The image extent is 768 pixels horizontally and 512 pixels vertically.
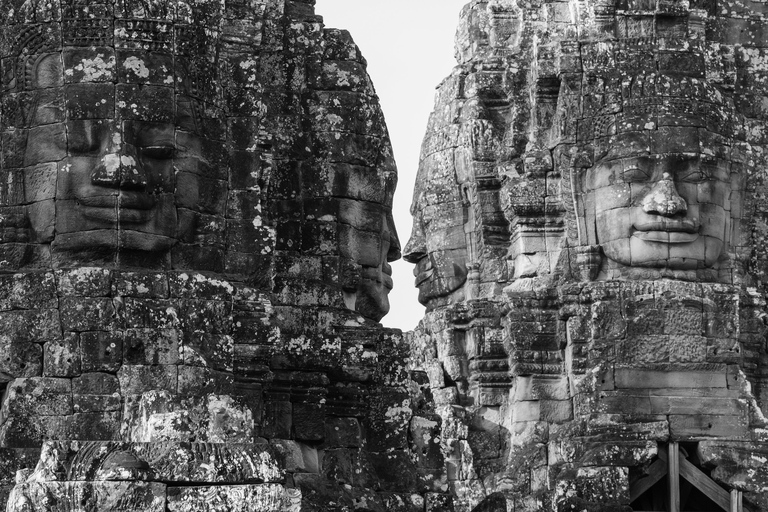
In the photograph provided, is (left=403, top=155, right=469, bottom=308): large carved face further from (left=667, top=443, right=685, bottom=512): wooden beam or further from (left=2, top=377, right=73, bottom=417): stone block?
(left=2, top=377, right=73, bottom=417): stone block

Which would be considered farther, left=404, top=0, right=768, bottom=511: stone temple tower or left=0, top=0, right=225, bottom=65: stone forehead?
left=404, top=0, right=768, bottom=511: stone temple tower

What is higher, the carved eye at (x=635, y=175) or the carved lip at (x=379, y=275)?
the carved eye at (x=635, y=175)

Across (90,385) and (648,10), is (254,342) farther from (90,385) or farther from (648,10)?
(648,10)

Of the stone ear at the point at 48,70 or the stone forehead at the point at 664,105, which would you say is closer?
the stone ear at the point at 48,70

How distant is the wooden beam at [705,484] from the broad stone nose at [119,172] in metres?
14.5

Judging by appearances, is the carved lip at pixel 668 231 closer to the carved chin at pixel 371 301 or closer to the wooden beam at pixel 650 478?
the wooden beam at pixel 650 478

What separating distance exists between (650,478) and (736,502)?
136cm

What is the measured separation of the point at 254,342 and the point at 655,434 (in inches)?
463

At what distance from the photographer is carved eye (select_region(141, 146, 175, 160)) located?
25.5 metres

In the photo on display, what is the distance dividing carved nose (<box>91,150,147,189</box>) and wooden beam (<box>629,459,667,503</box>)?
1407cm

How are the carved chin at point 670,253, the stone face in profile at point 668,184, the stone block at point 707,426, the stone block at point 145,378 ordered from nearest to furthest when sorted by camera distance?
1. the stone block at point 145,378
2. the stone block at point 707,426
3. the stone face in profile at point 668,184
4. the carved chin at point 670,253

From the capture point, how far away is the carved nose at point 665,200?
37219 mm

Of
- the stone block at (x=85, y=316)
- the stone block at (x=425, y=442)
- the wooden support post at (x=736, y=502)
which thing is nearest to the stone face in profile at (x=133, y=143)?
the stone block at (x=85, y=316)

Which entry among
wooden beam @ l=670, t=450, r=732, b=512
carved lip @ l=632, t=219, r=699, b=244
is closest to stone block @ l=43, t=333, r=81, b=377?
wooden beam @ l=670, t=450, r=732, b=512
